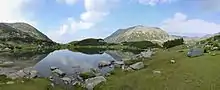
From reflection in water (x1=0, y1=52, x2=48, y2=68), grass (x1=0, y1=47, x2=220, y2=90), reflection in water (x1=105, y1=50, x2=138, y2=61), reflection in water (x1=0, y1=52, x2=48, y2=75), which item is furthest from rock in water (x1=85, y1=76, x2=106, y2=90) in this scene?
A: reflection in water (x1=105, y1=50, x2=138, y2=61)

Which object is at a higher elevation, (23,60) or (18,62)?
(23,60)

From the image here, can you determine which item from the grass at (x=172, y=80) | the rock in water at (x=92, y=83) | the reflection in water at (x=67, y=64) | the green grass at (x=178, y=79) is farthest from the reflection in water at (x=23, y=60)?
the green grass at (x=178, y=79)

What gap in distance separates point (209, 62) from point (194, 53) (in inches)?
539

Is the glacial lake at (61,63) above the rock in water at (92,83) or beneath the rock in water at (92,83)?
above

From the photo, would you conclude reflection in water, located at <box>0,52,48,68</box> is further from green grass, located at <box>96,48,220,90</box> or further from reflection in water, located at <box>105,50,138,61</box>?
green grass, located at <box>96,48,220,90</box>

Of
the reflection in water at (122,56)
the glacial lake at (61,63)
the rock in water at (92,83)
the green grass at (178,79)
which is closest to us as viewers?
the green grass at (178,79)

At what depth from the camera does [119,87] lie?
141 ft

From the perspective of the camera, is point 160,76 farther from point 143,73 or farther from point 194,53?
point 194,53

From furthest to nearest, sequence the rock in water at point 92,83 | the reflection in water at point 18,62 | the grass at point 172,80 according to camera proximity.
→ the reflection in water at point 18,62
the rock in water at point 92,83
the grass at point 172,80

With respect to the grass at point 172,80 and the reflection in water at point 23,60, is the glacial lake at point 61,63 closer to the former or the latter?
the reflection in water at point 23,60

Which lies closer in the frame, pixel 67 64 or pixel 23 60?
pixel 67 64

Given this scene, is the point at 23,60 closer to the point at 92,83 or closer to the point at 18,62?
the point at 18,62

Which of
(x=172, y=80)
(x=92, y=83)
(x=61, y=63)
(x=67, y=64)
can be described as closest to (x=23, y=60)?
(x=61, y=63)

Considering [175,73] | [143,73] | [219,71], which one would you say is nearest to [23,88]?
[143,73]
